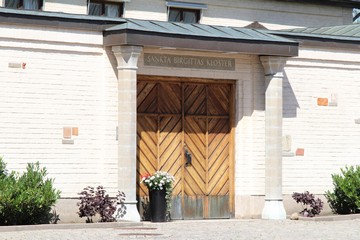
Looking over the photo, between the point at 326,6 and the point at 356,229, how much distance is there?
44.9 feet

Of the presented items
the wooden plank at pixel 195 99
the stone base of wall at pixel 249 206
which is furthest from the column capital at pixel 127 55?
the stone base of wall at pixel 249 206

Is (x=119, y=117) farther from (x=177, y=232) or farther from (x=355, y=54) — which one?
(x=355, y=54)

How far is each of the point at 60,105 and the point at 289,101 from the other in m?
6.36

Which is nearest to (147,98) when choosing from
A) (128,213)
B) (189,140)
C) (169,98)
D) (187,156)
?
(169,98)

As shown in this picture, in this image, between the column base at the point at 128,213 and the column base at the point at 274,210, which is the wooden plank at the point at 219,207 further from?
the column base at the point at 128,213

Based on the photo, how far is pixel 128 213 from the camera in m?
22.5

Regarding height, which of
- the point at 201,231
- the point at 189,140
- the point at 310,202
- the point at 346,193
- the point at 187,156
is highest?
the point at 189,140

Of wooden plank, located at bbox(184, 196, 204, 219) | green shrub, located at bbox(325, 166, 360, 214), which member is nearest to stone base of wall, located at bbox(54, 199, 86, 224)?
wooden plank, located at bbox(184, 196, 204, 219)

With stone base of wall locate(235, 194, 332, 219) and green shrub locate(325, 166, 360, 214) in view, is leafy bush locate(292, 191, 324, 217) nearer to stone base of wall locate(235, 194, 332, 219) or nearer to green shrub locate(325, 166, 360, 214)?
stone base of wall locate(235, 194, 332, 219)

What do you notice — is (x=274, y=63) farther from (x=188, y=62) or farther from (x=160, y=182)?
(x=160, y=182)

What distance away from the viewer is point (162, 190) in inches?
922

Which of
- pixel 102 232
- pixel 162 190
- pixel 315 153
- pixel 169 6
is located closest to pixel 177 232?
pixel 102 232

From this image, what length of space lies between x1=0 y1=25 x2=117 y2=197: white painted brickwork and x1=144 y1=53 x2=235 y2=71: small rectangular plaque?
1.23 meters

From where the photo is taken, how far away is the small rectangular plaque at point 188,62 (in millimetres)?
23875
